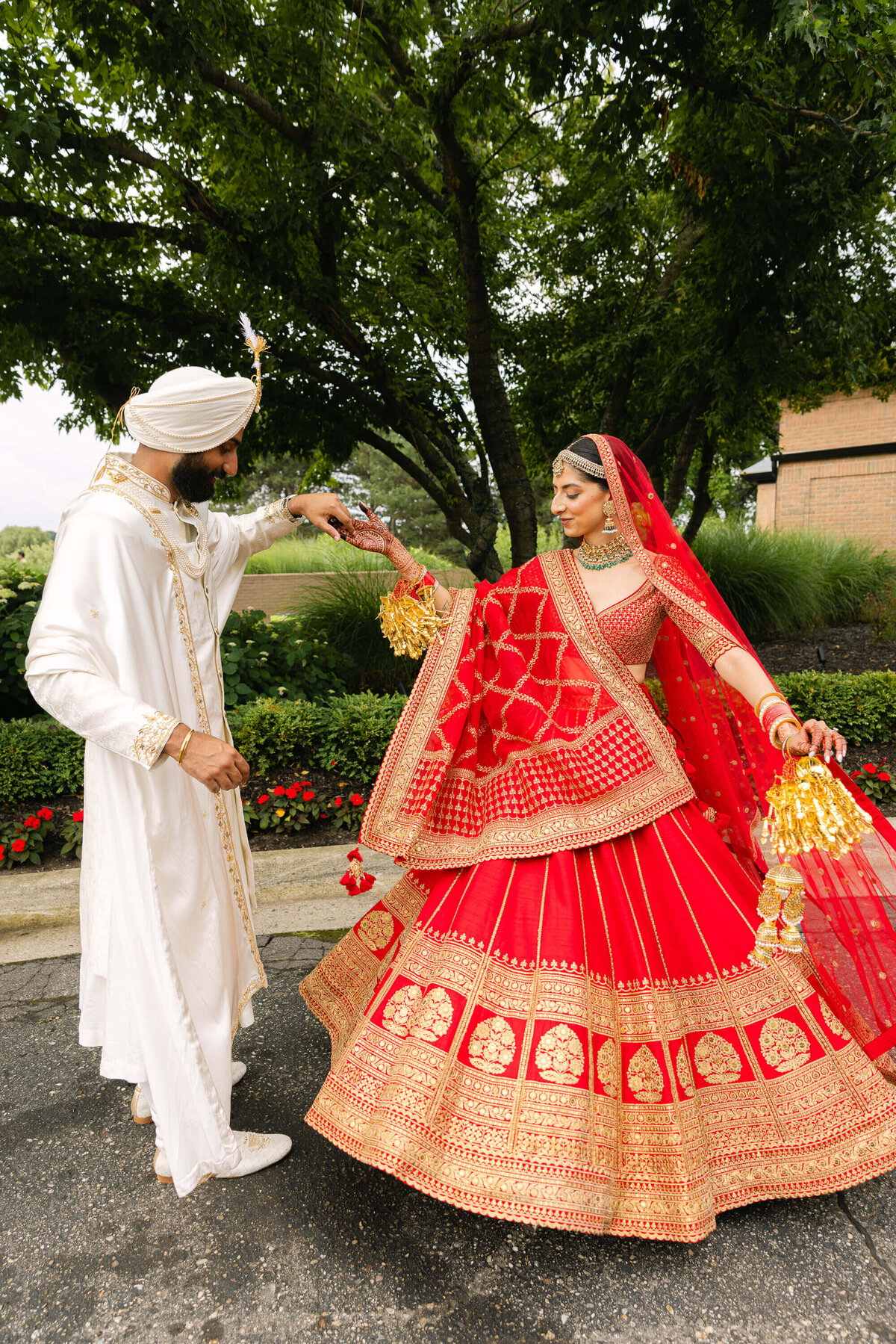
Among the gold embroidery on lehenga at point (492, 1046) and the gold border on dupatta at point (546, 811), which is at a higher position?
the gold border on dupatta at point (546, 811)

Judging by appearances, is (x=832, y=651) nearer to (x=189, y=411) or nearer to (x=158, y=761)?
(x=189, y=411)

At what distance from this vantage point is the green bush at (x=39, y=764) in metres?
4.86

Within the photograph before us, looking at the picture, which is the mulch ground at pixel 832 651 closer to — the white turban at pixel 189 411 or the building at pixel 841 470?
the white turban at pixel 189 411

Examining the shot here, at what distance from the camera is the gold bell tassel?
6.77 ft

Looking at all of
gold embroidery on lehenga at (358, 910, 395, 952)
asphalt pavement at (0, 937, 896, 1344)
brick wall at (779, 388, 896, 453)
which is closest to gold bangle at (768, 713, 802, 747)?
asphalt pavement at (0, 937, 896, 1344)

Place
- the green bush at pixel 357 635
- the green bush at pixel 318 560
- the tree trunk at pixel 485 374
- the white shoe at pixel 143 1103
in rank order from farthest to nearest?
the green bush at pixel 318 560 → the green bush at pixel 357 635 → the tree trunk at pixel 485 374 → the white shoe at pixel 143 1103

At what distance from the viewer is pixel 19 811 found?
4871mm

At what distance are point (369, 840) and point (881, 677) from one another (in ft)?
16.2

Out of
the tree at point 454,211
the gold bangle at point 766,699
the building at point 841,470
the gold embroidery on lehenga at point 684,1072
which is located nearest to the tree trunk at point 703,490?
the tree at point 454,211

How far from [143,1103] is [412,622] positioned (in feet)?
6.02

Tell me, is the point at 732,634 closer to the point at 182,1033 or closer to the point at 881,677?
the point at 182,1033

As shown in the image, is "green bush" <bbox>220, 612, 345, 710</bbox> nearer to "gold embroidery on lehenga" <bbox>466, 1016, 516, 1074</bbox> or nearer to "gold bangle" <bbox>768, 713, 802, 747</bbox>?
"gold embroidery on lehenga" <bbox>466, 1016, 516, 1074</bbox>

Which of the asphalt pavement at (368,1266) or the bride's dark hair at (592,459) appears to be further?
the bride's dark hair at (592,459)

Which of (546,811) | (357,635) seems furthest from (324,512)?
(357,635)
